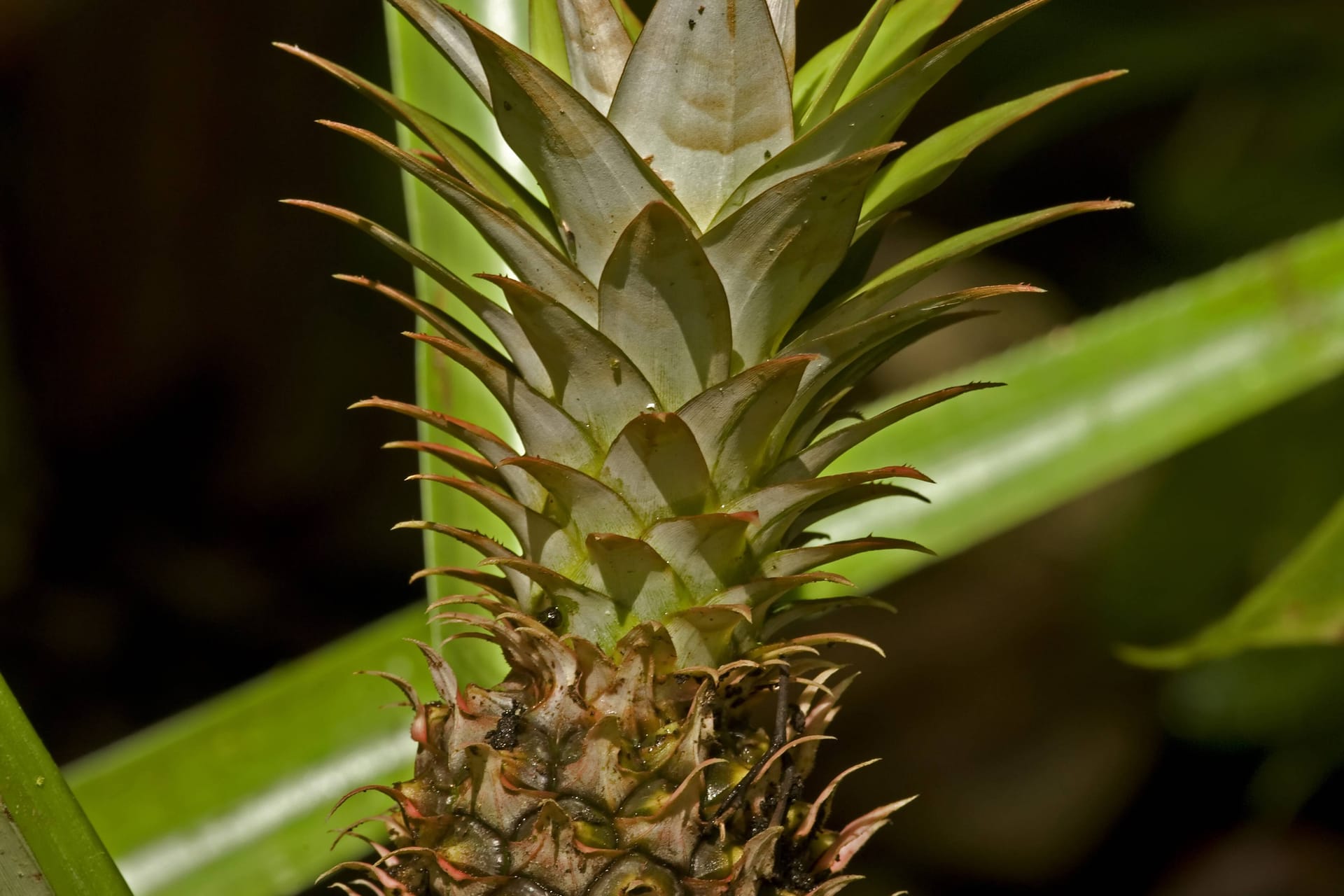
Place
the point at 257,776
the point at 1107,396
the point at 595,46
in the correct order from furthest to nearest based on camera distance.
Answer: the point at 1107,396, the point at 257,776, the point at 595,46

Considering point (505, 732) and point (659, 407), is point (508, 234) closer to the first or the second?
point (659, 407)

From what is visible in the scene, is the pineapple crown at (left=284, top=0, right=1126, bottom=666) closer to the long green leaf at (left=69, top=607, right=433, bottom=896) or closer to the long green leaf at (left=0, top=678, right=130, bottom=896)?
the long green leaf at (left=0, top=678, right=130, bottom=896)

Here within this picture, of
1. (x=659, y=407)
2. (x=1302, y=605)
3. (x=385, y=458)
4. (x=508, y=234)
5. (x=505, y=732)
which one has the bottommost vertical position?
(x=1302, y=605)

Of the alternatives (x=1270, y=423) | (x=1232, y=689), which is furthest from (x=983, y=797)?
(x=1270, y=423)

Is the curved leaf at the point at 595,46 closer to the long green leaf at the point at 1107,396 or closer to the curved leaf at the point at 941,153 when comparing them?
the curved leaf at the point at 941,153

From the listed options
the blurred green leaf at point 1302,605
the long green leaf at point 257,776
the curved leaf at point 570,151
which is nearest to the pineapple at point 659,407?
the curved leaf at point 570,151

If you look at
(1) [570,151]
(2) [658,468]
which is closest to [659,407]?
(2) [658,468]

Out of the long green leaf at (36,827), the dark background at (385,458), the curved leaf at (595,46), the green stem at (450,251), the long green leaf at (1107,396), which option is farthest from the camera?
the dark background at (385,458)
